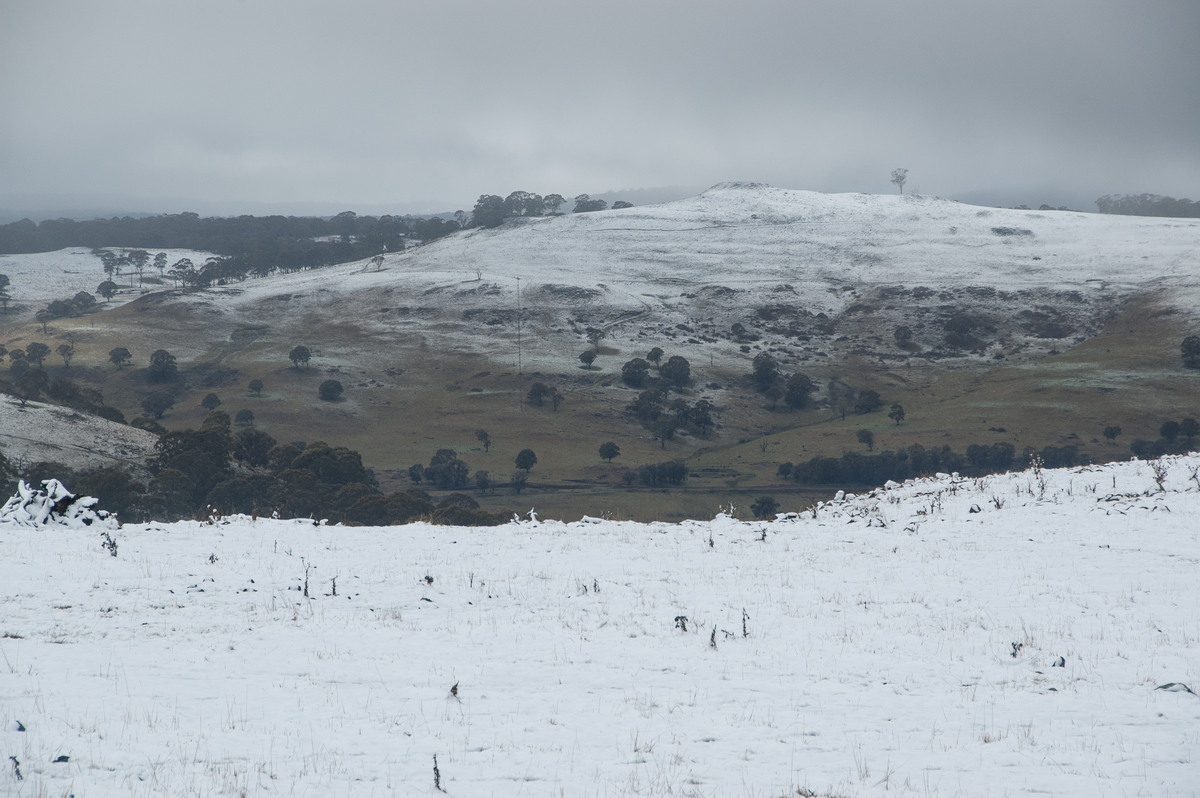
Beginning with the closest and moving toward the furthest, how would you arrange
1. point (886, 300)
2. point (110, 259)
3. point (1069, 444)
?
point (1069, 444), point (886, 300), point (110, 259)

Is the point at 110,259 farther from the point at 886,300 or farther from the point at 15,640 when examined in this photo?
the point at 15,640

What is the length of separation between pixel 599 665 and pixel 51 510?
1388 centimetres

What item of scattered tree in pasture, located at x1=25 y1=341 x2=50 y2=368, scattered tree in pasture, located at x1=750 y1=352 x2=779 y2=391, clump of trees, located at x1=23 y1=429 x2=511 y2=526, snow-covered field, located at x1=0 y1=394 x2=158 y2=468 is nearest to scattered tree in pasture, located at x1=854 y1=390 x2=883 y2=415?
scattered tree in pasture, located at x1=750 y1=352 x2=779 y2=391

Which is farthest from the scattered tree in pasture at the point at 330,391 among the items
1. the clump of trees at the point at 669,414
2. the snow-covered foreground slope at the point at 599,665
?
the snow-covered foreground slope at the point at 599,665

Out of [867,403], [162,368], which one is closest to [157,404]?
[162,368]

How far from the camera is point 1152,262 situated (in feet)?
470

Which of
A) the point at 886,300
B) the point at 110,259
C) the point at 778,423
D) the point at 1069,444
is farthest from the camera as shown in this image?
the point at 110,259

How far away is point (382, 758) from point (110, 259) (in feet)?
706

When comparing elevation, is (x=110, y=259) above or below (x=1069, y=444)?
above

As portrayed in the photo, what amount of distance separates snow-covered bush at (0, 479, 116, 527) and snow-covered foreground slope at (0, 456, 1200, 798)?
0.39m

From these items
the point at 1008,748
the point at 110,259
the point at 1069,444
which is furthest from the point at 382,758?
the point at 110,259

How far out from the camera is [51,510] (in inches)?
739

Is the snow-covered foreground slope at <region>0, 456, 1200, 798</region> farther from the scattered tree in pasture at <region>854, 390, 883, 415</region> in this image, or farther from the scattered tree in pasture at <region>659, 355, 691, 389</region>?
the scattered tree in pasture at <region>659, 355, 691, 389</region>

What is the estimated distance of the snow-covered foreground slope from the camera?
26.0 ft
